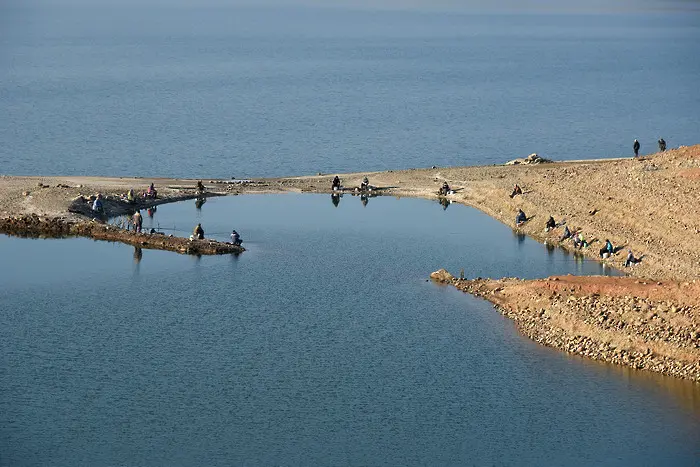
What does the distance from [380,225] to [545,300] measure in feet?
93.2

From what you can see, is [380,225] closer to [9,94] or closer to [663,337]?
[663,337]

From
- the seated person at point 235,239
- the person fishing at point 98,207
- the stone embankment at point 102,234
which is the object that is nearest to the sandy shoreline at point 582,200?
the stone embankment at point 102,234

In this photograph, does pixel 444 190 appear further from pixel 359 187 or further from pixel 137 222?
pixel 137 222

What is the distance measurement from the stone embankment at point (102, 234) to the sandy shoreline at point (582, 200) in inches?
51.9

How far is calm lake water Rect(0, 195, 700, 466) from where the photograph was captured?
52.6 meters

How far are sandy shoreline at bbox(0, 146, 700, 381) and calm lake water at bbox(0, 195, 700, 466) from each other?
2.26m

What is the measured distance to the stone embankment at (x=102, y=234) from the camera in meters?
85.2

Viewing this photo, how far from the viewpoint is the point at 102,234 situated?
88812mm

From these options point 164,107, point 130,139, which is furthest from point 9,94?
point 130,139

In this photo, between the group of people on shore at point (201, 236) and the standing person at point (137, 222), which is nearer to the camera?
the group of people on shore at point (201, 236)

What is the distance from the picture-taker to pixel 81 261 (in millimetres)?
83438

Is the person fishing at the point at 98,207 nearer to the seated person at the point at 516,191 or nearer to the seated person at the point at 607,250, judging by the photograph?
the seated person at the point at 516,191

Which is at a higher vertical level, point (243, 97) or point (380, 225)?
point (243, 97)

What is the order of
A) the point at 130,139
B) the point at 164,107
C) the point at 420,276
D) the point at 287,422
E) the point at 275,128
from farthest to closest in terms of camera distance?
the point at 164,107 → the point at 275,128 → the point at 130,139 → the point at 420,276 → the point at 287,422
